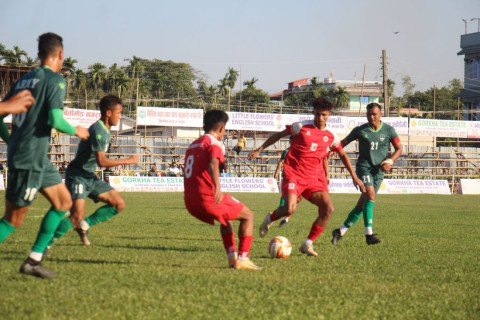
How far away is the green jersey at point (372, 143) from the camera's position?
1108 centimetres

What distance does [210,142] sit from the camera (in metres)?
6.96

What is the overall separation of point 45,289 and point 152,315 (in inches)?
52.7

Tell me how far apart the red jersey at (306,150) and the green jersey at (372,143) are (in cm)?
182

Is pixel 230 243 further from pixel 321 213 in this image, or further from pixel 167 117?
pixel 167 117

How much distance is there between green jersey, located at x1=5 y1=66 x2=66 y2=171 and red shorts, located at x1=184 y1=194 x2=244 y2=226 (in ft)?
5.61

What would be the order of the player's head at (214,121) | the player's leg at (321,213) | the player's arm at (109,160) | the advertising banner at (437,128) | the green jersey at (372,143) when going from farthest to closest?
the advertising banner at (437,128) → the green jersey at (372,143) → the player's leg at (321,213) → the player's arm at (109,160) → the player's head at (214,121)

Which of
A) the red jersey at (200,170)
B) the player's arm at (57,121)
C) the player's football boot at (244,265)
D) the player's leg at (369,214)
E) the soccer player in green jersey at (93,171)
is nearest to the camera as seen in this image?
the player's arm at (57,121)

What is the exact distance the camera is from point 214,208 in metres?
7.05

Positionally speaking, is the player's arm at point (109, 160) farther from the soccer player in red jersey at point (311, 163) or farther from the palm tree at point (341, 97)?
the palm tree at point (341, 97)

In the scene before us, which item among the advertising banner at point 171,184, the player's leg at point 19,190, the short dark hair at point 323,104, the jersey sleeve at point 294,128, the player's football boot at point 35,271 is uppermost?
the short dark hair at point 323,104

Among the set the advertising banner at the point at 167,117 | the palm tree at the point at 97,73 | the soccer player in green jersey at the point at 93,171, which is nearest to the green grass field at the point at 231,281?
the soccer player in green jersey at the point at 93,171

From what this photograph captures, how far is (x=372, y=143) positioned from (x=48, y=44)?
634 cm

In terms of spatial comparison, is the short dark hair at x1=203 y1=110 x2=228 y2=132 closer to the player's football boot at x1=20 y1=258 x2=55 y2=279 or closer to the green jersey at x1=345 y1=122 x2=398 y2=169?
the player's football boot at x1=20 y1=258 x2=55 y2=279

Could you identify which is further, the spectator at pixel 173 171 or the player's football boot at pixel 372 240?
the spectator at pixel 173 171
